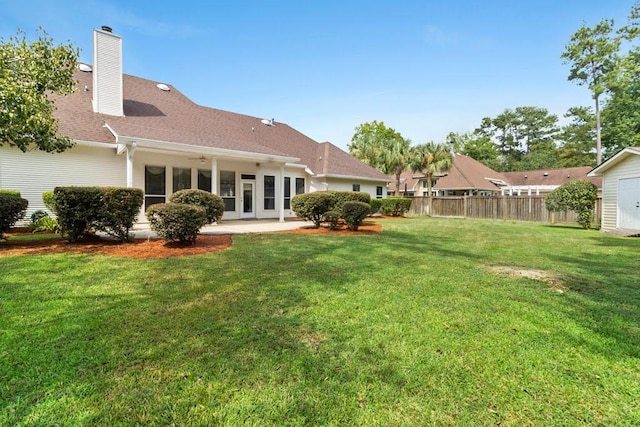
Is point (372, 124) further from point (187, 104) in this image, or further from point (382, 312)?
point (382, 312)

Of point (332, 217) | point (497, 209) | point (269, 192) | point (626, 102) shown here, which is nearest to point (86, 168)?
point (269, 192)

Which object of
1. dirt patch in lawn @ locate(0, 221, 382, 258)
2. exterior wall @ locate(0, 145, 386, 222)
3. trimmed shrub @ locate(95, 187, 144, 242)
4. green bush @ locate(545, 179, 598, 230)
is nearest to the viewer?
dirt patch in lawn @ locate(0, 221, 382, 258)

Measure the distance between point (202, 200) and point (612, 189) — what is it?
1683cm

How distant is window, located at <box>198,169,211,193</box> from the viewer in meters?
14.1

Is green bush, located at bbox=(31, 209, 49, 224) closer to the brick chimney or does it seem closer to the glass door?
the brick chimney

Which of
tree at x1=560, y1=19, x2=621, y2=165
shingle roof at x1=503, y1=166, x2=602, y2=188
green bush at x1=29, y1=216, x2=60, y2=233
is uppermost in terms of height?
tree at x1=560, y1=19, x2=621, y2=165

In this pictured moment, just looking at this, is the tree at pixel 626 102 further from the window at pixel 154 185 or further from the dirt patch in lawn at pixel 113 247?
the window at pixel 154 185

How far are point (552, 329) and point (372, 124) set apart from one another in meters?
46.2

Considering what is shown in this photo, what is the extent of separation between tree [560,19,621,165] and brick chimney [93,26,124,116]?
38345 millimetres

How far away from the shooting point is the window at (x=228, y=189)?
14.8 m

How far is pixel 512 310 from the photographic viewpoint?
12.3ft

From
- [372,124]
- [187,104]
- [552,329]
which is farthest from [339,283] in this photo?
[372,124]

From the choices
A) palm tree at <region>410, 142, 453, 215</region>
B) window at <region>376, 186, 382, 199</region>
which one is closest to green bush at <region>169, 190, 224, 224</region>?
Result: window at <region>376, 186, 382, 199</region>

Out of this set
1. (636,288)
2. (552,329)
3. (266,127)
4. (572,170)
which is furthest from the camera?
(572,170)
